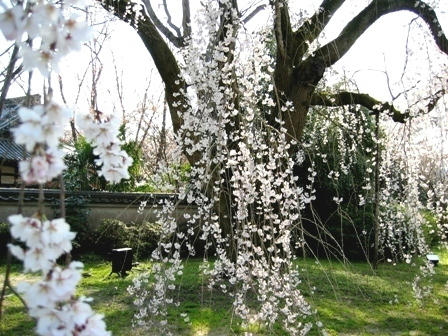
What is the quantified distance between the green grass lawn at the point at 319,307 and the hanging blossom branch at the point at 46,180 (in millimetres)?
2121

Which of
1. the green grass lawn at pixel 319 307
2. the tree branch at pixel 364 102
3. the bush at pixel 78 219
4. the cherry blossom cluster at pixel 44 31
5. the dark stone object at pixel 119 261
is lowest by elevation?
the green grass lawn at pixel 319 307

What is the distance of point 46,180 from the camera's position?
0.80 m

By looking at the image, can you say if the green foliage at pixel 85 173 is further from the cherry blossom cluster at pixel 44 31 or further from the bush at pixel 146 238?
the cherry blossom cluster at pixel 44 31

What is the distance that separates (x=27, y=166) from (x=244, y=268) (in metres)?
2.20

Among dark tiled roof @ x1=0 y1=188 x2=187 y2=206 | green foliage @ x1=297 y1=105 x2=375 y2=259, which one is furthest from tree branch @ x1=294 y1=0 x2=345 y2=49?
dark tiled roof @ x1=0 y1=188 x2=187 y2=206

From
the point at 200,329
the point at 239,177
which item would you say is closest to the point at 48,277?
the point at 239,177

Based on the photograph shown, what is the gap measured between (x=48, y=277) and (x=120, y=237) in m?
5.78

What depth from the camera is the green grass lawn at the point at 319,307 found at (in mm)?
3488

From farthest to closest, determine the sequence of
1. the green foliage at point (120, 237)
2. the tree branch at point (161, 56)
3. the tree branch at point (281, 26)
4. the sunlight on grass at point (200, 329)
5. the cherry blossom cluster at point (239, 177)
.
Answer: the green foliage at point (120, 237) < the tree branch at point (161, 56) < the tree branch at point (281, 26) < the sunlight on grass at point (200, 329) < the cherry blossom cluster at point (239, 177)

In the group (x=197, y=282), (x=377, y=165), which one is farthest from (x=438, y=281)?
(x=197, y=282)

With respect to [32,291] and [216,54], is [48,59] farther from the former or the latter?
[216,54]

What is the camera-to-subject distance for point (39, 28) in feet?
2.75

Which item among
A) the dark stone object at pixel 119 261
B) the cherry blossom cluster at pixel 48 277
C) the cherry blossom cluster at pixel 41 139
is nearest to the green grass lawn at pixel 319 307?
the dark stone object at pixel 119 261

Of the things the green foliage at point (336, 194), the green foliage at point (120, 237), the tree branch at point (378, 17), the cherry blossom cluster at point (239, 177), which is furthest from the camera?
the green foliage at point (336, 194)
